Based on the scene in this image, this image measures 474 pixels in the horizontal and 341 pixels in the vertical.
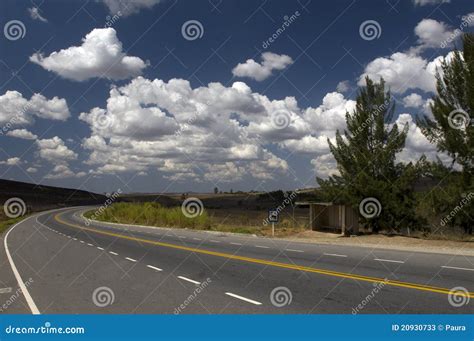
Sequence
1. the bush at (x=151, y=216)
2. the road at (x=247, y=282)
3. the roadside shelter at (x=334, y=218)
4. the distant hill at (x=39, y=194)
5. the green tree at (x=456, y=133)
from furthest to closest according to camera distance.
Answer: the distant hill at (x=39, y=194), the bush at (x=151, y=216), the roadside shelter at (x=334, y=218), the green tree at (x=456, y=133), the road at (x=247, y=282)

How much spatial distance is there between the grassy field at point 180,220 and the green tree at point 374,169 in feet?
19.6

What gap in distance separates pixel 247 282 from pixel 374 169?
663 inches

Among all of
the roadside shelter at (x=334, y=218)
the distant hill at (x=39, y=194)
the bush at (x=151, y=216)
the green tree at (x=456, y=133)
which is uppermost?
the green tree at (x=456, y=133)

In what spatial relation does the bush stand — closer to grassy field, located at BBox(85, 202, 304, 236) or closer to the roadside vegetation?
grassy field, located at BBox(85, 202, 304, 236)

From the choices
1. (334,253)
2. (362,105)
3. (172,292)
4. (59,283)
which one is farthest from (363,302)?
(362,105)

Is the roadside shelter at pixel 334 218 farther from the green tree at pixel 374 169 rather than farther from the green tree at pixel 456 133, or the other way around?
the green tree at pixel 456 133

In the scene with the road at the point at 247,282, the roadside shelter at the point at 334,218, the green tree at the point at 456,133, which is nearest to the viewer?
the road at the point at 247,282

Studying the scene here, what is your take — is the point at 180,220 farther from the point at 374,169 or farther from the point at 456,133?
the point at 456,133

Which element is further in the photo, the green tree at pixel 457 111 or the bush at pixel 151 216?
the bush at pixel 151 216

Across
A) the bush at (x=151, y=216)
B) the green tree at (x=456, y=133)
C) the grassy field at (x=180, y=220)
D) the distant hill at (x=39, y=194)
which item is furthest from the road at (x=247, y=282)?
the distant hill at (x=39, y=194)

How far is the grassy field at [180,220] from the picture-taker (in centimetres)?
3475

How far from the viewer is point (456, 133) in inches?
898

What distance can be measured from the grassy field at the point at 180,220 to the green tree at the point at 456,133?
11163mm

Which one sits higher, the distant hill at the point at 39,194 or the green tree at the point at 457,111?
the green tree at the point at 457,111
